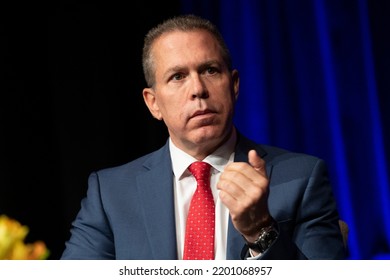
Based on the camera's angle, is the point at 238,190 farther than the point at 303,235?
No

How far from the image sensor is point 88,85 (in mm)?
2994

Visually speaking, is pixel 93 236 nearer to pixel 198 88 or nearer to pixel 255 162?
pixel 198 88

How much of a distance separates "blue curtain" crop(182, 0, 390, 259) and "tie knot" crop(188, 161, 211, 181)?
161 cm

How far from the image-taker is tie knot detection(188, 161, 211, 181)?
1.60 metres

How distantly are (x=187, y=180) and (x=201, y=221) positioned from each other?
0.49 ft

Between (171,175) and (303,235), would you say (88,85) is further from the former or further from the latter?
(303,235)

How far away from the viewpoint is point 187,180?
1654mm

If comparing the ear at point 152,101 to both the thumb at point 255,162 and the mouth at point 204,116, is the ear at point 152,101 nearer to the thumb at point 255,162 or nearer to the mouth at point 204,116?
the mouth at point 204,116

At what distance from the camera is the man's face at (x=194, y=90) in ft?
5.20

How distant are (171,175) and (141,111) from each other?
147 cm

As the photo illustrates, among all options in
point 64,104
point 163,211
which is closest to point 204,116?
point 163,211

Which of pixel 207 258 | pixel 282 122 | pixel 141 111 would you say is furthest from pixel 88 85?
pixel 207 258

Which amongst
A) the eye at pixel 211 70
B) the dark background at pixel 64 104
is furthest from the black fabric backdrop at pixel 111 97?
the eye at pixel 211 70

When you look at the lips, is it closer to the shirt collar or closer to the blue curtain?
the shirt collar
